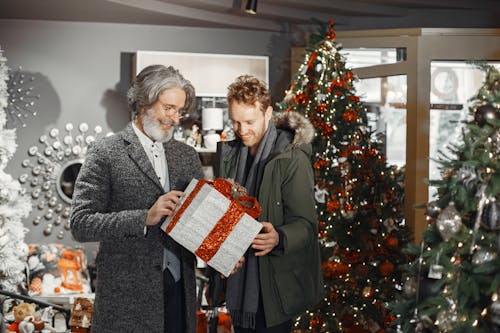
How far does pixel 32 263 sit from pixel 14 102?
138 cm

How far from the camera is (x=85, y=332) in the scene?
165 inches

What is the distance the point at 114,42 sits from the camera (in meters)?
6.09

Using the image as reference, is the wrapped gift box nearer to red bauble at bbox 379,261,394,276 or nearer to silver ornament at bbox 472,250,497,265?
silver ornament at bbox 472,250,497,265

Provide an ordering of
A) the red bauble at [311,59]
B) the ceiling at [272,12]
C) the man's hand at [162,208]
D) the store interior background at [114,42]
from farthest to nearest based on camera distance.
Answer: the store interior background at [114,42]
the ceiling at [272,12]
the red bauble at [311,59]
the man's hand at [162,208]

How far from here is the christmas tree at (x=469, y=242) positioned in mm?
2375

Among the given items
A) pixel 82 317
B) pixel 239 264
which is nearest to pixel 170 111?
pixel 239 264

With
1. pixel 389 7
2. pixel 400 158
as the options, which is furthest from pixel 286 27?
pixel 400 158

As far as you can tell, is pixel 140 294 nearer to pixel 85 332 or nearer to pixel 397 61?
pixel 85 332

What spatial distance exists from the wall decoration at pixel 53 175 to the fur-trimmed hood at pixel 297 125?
338 centimetres

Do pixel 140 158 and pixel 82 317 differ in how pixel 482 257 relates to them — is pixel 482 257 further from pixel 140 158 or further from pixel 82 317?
pixel 82 317

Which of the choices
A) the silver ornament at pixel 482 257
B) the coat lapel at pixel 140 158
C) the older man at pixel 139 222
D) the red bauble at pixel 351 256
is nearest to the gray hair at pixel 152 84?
the older man at pixel 139 222

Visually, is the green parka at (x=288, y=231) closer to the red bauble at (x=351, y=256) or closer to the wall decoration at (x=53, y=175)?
the red bauble at (x=351, y=256)

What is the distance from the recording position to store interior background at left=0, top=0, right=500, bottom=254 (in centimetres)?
589

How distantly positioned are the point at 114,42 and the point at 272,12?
54.0 inches
